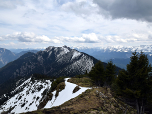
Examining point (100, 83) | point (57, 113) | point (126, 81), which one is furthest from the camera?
point (100, 83)

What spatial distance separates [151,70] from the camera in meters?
13.8

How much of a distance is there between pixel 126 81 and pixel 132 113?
22.7 feet

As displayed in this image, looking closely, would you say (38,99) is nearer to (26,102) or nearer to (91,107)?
(26,102)

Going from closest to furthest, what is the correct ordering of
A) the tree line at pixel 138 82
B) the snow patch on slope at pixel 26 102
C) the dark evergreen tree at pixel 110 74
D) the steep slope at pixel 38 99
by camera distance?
the tree line at pixel 138 82 → the steep slope at pixel 38 99 → the dark evergreen tree at pixel 110 74 → the snow patch on slope at pixel 26 102

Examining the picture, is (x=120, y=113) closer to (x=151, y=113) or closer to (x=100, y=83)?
(x=151, y=113)

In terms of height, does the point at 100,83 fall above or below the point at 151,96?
below

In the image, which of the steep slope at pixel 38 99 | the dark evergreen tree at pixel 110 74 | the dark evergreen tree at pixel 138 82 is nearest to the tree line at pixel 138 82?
the dark evergreen tree at pixel 138 82

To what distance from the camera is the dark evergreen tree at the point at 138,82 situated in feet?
43.1

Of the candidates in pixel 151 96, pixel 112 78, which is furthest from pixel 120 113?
pixel 112 78

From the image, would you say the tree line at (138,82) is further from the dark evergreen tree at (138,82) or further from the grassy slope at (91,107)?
the grassy slope at (91,107)

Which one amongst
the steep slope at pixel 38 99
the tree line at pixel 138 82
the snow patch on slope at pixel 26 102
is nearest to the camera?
the tree line at pixel 138 82

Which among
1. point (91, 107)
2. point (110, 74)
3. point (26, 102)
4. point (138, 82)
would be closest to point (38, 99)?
point (26, 102)

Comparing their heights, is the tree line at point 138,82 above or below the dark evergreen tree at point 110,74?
above

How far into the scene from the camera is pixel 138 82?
13789 mm
